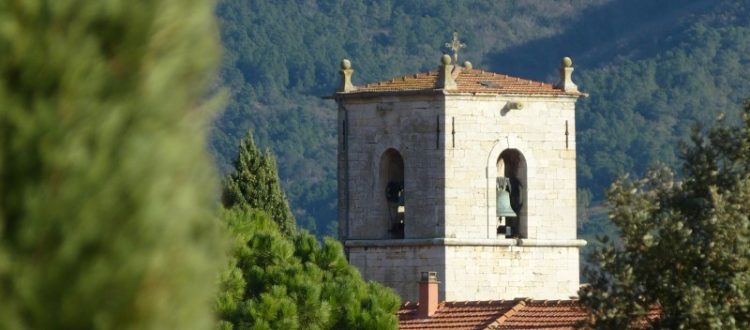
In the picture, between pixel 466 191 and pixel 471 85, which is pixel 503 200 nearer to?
pixel 466 191

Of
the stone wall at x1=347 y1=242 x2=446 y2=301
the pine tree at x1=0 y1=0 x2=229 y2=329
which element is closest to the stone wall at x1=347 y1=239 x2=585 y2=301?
the stone wall at x1=347 y1=242 x2=446 y2=301

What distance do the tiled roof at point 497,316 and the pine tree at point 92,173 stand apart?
27.9 m

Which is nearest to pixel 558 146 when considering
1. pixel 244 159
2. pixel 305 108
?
pixel 244 159

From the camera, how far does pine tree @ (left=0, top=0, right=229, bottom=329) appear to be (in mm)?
5664

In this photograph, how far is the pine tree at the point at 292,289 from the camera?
31.0m

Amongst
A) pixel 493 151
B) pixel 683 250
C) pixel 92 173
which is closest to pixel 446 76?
pixel 493 151

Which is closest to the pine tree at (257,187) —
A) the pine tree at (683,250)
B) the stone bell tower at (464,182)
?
the stone bell tower at (464,182)

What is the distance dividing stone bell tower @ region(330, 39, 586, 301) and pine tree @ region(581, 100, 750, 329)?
79.5ft

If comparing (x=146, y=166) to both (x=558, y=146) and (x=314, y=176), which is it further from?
(x=314, y=176)

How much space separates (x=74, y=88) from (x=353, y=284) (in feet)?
89.5

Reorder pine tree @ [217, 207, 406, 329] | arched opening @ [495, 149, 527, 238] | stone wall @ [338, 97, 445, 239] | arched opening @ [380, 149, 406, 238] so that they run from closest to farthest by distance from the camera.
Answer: pine tree @ [217, 207, 406, 329], stone wall @ [338, 97, 445, 239], arched opening @ [495, 149, 527, 238], arched opening @ [380, 149, 406, 238]

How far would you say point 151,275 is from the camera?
18.9 ft

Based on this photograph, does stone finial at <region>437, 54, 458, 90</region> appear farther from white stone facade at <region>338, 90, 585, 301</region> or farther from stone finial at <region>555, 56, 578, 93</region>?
stone finial at <region>555, 56, 578, 93</region>

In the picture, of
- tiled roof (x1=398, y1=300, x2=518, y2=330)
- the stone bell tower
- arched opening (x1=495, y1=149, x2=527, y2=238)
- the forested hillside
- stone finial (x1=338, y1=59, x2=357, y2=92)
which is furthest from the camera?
the forested hillside
